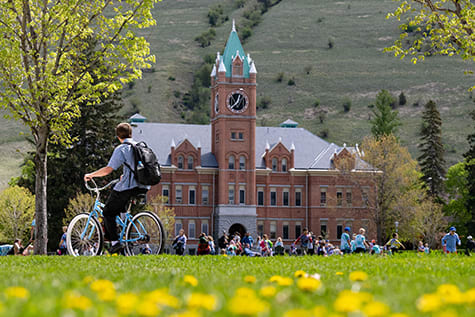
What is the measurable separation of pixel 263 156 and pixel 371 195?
14.3m

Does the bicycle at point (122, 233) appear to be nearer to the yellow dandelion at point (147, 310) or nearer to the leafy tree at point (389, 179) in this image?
the yellow dandelion at point (147, 310)

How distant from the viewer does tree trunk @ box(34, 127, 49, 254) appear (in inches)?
810

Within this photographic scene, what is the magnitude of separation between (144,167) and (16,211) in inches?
2334

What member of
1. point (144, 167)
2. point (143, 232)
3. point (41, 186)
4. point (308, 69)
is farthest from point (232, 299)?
point (308, 69)

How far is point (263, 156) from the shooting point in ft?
273

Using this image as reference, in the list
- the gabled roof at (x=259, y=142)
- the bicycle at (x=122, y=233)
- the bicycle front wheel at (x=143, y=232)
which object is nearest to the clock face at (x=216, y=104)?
the gabled roof at (x=259, y=142)

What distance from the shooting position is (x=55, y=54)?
20.5 meters

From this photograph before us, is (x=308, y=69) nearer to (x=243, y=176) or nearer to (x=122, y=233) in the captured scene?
(x=243, y=176)

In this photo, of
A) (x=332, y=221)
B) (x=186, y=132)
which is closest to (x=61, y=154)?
(x=186, y=132)

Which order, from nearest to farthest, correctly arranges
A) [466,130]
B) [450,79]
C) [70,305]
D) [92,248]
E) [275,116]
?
1. [70,305]
2. [92,248]
3. [466,130]
4. [275,116]
5. [450,79]

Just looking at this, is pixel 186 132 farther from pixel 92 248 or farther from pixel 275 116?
pixel 92 248

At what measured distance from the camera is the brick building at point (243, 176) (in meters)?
80.1

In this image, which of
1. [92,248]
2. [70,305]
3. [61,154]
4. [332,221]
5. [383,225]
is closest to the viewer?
[70,305]

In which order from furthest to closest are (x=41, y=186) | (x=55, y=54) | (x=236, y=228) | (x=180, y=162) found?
(x=236, y=228) → (x=180, y=162) → (x=41, y=186) → (x=55, y=54)
